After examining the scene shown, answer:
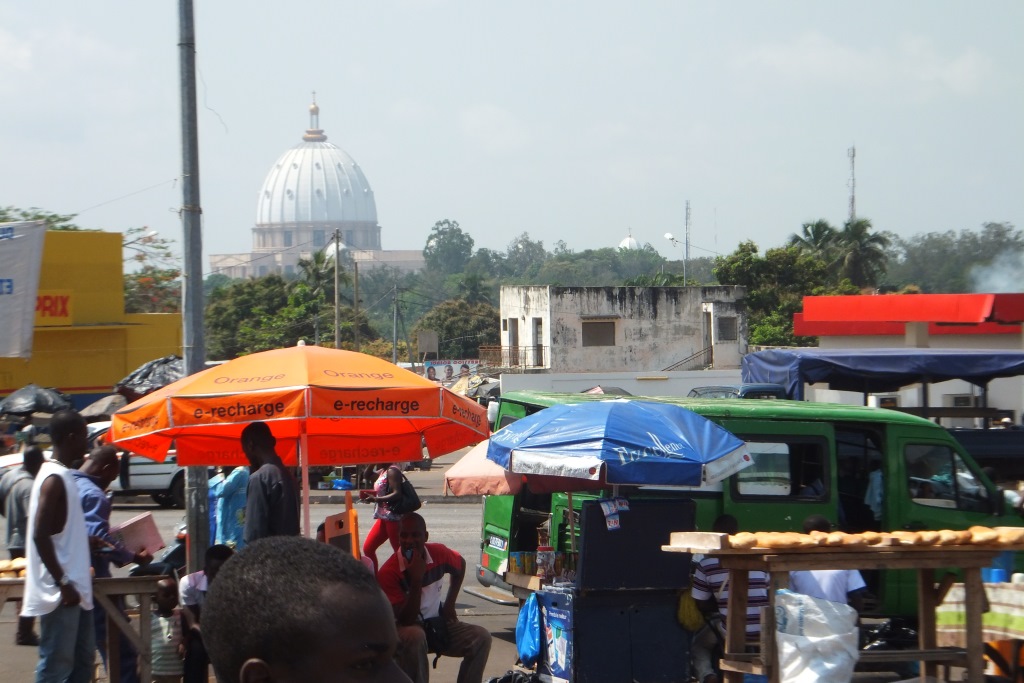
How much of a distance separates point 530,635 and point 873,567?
8.24ft

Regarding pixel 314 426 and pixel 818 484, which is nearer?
pixel 314 426

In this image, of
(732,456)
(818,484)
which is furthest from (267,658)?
(818,484)

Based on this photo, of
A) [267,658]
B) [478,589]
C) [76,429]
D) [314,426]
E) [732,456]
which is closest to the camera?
[267,658]

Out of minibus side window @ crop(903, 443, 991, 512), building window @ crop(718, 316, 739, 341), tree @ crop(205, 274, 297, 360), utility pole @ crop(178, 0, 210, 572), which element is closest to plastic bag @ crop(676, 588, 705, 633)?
minibus side window @ crop(903, 443, 991, 512)

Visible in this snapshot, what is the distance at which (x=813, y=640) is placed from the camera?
245 inches

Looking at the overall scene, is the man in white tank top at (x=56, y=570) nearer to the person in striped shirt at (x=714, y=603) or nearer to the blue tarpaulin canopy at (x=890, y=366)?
the person in striped shirt at (x=714, y=603)

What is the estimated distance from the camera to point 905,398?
1219 inches

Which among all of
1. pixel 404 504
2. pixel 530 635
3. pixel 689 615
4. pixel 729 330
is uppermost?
pixel 729 330

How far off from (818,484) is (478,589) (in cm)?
318

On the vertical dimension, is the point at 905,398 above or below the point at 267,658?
below

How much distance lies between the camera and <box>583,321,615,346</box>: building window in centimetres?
4831

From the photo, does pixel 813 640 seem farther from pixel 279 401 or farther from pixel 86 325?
pixel 86 325

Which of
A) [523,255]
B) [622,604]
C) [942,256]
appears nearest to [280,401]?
[622,604]

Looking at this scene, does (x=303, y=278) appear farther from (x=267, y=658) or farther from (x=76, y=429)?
(x=267, y=658)
